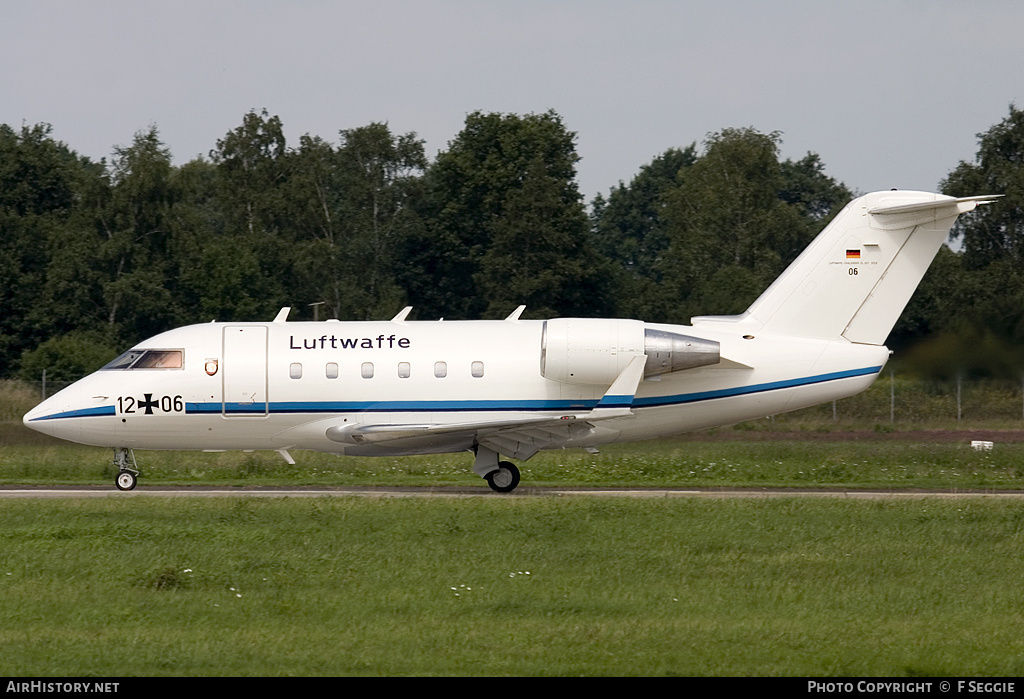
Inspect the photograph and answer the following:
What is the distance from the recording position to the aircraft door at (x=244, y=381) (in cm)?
2681

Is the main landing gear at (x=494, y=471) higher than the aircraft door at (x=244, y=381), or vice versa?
the aircraft door at (x=244, y=381)

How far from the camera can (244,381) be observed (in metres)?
26.8

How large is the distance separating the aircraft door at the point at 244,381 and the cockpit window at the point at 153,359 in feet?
3.24

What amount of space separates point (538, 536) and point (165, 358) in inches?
420

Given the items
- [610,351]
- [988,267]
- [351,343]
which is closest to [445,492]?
[351,343]

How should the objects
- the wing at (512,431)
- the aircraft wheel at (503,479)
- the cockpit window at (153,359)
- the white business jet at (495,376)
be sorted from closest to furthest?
the wing at (512,431)
the white business jet at (495,376)
the aircraft wheel at (503,479)
the cockpit window at (153,359)

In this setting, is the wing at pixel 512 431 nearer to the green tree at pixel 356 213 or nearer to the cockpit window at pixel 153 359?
the cockpit window at pixel 153 359

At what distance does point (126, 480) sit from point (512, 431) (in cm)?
768

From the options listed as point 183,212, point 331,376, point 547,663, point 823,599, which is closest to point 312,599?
point 547,663

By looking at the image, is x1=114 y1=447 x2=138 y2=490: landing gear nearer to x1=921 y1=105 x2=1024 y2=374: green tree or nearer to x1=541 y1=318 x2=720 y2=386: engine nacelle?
x1=541 y1=318 x2=720 y2=386: engine nacelle

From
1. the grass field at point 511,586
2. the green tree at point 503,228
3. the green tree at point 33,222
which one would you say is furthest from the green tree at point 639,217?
the grass field at point 511,586

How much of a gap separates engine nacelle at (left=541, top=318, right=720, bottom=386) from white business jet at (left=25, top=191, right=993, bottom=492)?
5 cm

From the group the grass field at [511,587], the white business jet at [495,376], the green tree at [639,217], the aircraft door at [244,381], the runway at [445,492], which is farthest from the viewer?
the green tree at [639,217]

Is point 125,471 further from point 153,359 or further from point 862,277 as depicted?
point 862,277
